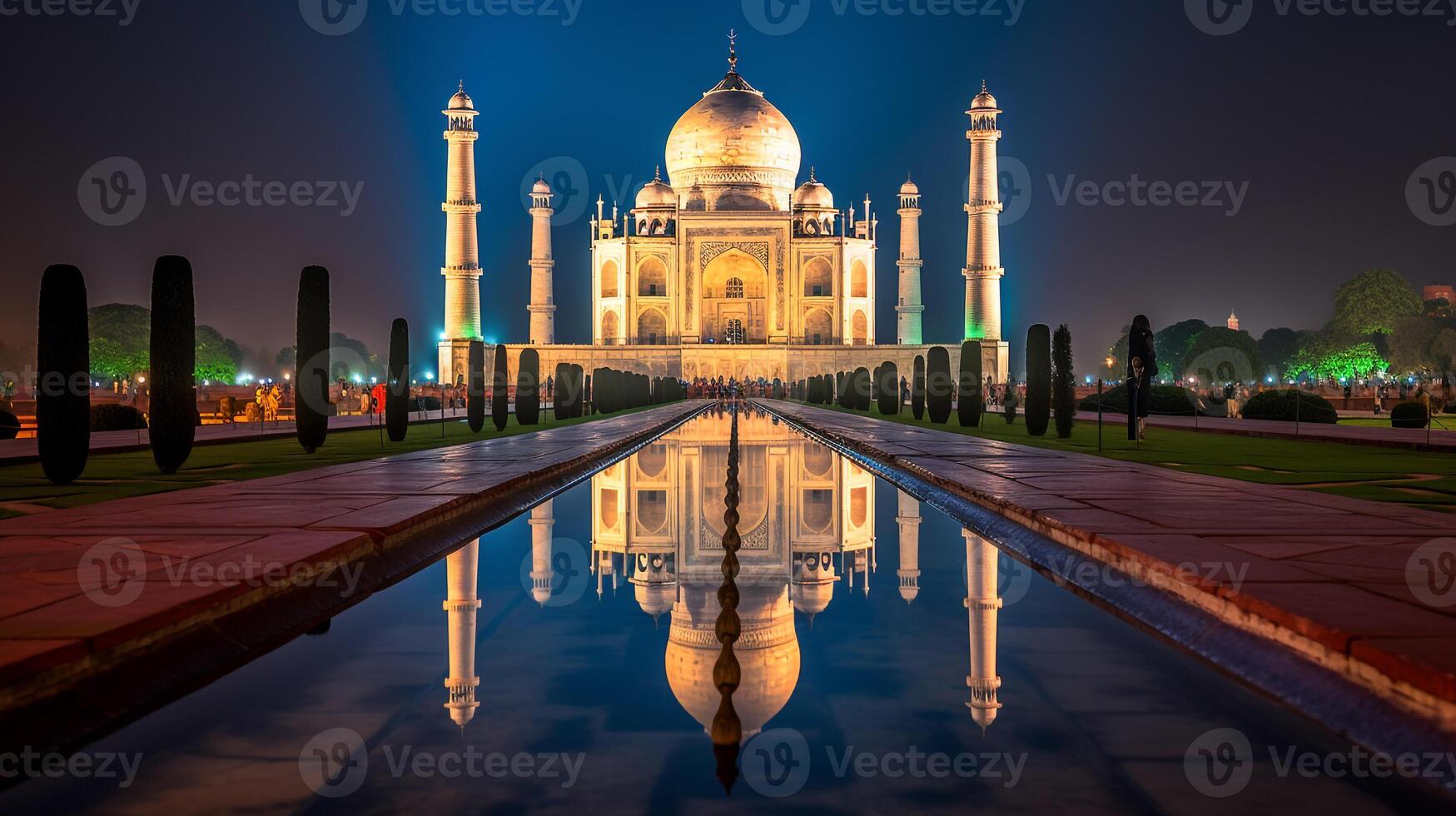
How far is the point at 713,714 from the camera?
99.7 inches

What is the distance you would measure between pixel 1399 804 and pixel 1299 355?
5083cm

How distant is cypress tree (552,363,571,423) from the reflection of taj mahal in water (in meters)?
13.5

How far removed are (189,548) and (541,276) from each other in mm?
48373

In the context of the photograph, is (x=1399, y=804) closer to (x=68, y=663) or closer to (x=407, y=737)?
(x=407, y=737)

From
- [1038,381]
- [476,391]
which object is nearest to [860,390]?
[1038,381]

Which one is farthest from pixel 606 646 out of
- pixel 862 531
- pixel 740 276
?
pixel 740 276

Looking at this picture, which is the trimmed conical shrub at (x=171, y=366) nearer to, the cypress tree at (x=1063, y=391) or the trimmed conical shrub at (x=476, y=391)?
the trimmed conical shrub at (x=476, y=391)

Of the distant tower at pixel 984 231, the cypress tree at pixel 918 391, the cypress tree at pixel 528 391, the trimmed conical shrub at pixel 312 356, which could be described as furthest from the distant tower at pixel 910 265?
the trimmed conical shrub at pixel 312 356

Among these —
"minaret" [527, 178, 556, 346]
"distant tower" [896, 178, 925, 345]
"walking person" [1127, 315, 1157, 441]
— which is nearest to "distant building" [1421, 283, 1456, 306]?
"distant tower" [896, 178, 925, 345]

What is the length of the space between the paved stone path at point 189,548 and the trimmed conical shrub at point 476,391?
7.60 meters

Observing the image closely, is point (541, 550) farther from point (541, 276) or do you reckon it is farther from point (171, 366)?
point (541, 276)

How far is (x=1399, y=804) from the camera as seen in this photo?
1.98 m

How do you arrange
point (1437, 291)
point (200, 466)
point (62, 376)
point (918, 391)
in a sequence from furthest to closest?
point (1437, 291) → point (918, 391) → point (200, 466) → point (62, 376)

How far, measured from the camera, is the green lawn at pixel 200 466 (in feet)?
24.0
